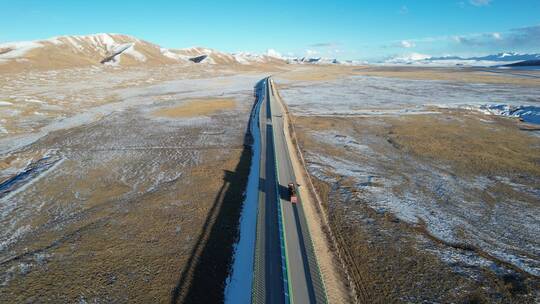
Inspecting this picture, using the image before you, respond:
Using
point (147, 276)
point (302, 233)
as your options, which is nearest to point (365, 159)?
point (302, 233)

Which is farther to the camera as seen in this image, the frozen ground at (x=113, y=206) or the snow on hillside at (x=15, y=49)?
Result: the snow on hillside at (x=15, y=49)

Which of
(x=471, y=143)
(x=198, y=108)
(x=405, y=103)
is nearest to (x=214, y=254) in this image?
(x=471, y=143)

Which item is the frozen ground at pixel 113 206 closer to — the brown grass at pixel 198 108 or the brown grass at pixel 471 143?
the brown grass at pixel 198 108

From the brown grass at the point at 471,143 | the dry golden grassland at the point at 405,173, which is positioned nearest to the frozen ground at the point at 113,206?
the dry golden grassland at the point at 405,173

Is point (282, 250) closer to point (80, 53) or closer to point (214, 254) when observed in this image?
point (214, 254)

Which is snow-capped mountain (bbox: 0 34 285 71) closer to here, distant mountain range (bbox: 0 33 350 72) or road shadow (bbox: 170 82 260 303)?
distant mountain range (bbox: 0 33 350 72)

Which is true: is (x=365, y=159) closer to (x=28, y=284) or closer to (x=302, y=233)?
(x=302, y=233)
